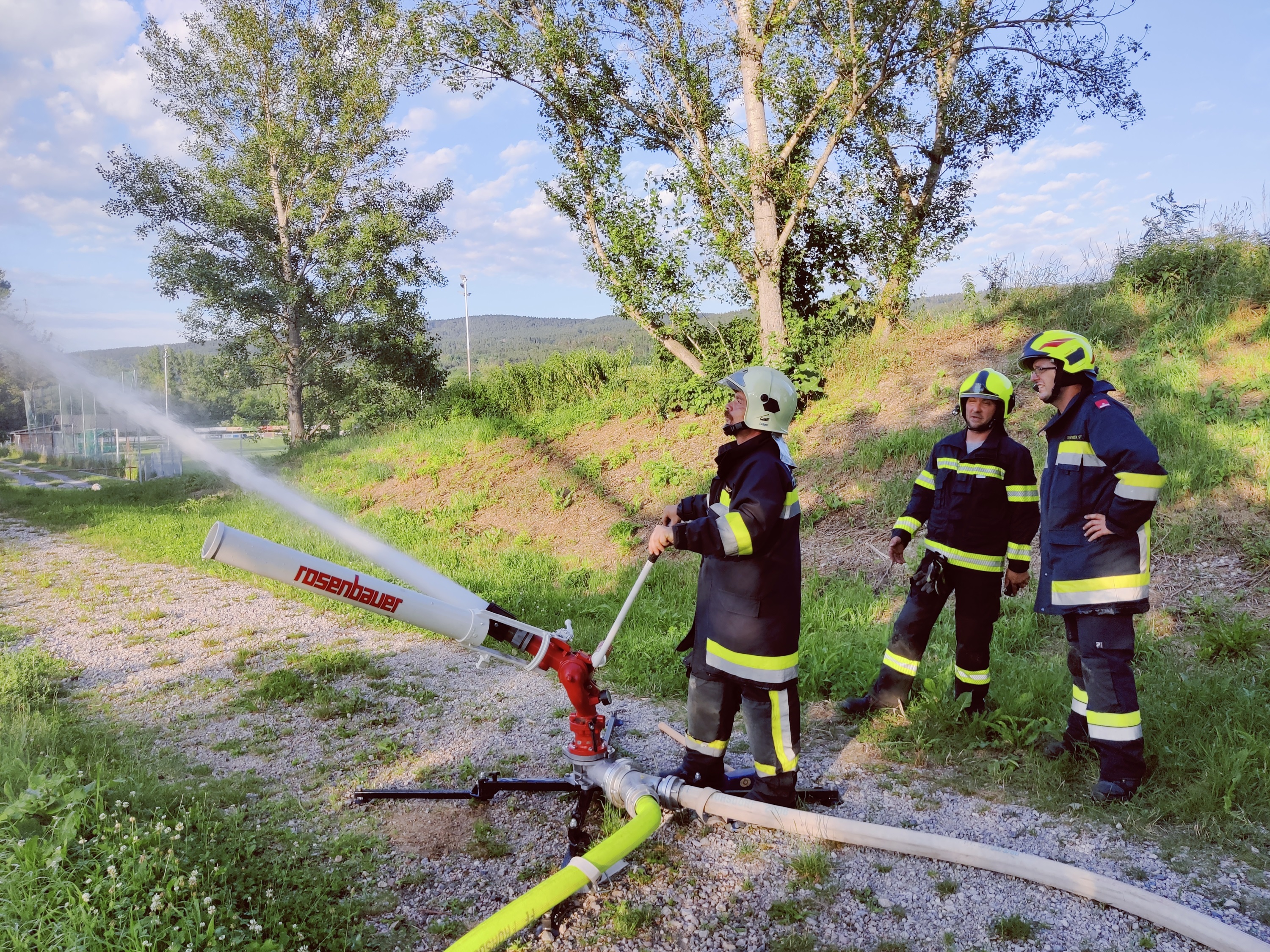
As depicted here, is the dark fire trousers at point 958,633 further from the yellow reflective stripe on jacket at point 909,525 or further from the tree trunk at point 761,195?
the tree trunk at point 761,195

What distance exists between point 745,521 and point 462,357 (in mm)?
95146

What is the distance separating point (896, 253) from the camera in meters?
12.9

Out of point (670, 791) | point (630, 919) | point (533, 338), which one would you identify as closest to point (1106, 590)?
point (670, 791)

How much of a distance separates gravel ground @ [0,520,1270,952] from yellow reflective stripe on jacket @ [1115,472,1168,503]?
1.68 meters

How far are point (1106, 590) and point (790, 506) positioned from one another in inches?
71.0

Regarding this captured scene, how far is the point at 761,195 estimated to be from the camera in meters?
12.4

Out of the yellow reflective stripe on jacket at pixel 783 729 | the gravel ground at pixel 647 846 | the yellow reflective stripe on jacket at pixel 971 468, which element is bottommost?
the gravel ground at pixel 647 846

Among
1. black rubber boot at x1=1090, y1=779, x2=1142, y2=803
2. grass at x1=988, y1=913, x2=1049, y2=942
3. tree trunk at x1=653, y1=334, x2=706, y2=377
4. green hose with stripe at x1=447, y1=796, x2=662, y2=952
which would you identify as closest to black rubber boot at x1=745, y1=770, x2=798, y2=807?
green hose with stripe at x1=447, y1=796, x2=662, y2=952

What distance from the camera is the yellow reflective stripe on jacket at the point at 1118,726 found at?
3838mm

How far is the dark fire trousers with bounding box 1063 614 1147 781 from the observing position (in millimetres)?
3842

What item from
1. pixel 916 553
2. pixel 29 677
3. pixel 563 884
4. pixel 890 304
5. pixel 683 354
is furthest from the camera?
pixel 683 354

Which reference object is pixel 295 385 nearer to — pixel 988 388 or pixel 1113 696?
pixel 988 388

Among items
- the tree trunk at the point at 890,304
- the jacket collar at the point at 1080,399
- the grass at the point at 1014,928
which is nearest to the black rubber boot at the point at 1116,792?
the grass at the point at 1014,928

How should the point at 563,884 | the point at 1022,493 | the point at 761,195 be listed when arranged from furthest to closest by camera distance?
1. the point at 761,195
2. the point at 1022,493
3. the point at 563,884
